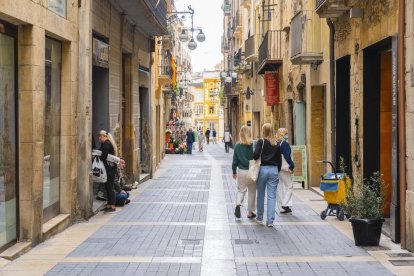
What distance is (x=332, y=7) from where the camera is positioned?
571 inches

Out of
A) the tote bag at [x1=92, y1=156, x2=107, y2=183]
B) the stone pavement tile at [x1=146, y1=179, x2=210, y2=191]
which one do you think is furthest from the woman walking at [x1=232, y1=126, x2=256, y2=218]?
the stone pavement tile at [x1=146, y1=179, x2=210, y2=191]

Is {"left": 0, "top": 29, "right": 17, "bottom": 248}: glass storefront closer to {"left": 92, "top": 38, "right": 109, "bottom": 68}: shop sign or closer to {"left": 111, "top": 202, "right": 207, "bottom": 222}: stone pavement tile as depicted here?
{"left": 111, "top": 202, "right": 207, "bottom": 222}: stone pavement tile

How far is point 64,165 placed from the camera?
1226 centimetres

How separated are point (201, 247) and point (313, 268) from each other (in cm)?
202

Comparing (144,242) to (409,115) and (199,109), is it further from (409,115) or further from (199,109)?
(199,109)

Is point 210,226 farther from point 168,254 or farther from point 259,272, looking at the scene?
point 259,272

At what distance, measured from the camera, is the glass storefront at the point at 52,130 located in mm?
11391

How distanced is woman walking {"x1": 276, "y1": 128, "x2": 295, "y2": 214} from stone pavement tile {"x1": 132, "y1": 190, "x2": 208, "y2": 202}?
8.35 feet

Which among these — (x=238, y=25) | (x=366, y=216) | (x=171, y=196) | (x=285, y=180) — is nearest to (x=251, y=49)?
(x=238, y=25)

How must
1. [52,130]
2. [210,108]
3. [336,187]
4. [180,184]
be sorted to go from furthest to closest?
[210,108], [180,184], [336,187], [52,130]

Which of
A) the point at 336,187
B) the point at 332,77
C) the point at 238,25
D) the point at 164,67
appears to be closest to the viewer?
the point at 336,187

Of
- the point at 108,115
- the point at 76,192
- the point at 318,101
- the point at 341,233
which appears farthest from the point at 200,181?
the point at 341,233

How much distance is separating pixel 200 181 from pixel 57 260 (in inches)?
524

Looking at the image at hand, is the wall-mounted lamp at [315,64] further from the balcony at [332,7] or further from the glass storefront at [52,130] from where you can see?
the glass storefront at [52,130]
